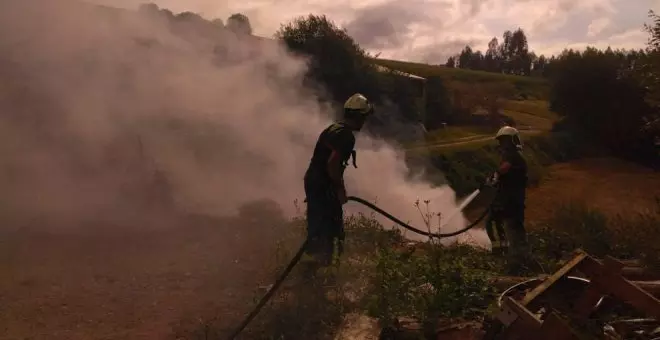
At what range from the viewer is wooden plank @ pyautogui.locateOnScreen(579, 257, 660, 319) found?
346 cm

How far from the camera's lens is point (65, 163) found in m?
9.94

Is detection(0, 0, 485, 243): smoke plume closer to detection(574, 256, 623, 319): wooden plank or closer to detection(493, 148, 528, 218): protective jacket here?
detection(493, 148, 528, 218): protective jacket

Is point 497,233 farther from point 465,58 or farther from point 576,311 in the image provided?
point 465,58

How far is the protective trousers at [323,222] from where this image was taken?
5.58 metres

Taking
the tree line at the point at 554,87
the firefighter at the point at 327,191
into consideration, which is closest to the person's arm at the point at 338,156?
the firefighter at the point at 327,191

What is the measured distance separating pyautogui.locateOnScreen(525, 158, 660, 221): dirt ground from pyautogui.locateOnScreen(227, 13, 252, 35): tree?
11.1 meters

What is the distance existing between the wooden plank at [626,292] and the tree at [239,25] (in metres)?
Answer: 14.4

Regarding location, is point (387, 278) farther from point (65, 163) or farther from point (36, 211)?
point (65, 163)

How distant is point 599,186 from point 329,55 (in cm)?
1324

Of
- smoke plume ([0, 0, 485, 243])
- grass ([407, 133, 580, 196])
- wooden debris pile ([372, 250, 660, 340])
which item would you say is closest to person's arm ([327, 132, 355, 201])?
wooden debris pile ([372, 250, 660, 340])

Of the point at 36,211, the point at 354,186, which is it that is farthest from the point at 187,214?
the point at 354,186

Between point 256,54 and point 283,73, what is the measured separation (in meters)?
1.11

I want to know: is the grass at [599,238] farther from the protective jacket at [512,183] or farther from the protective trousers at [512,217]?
the protective jacket at [512,183]

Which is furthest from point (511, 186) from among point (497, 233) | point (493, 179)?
point (497, 233)
